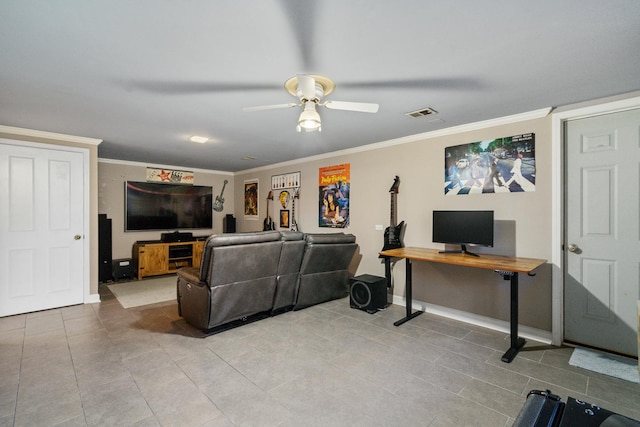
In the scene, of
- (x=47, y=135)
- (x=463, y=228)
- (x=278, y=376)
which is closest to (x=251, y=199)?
(x=47, y=135)

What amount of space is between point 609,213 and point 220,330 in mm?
4067

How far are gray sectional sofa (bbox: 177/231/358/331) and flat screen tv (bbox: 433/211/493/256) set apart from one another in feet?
4.16

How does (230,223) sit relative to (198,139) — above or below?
below

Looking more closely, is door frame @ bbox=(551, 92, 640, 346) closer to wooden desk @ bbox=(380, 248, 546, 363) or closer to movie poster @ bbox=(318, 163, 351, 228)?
wooden desk @ bbox=(380, 248, 546, 363)

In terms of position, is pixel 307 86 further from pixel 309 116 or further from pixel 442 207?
pixel 442 207

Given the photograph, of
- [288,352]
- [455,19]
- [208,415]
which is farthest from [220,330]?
[455,19]

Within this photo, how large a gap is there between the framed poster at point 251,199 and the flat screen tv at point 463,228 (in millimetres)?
4558

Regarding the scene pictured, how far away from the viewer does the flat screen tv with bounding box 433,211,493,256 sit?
10.2ft

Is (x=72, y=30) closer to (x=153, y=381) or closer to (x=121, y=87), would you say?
(x=121, y=87)

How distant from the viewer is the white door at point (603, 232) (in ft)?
8.59

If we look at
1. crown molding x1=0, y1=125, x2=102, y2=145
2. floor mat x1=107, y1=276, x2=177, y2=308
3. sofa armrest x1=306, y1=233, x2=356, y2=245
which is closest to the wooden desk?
Answer: sofa armrest x1=306, y1=233, x2=356, y2=245

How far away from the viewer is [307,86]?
214 cm

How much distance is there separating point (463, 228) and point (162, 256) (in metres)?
5.61

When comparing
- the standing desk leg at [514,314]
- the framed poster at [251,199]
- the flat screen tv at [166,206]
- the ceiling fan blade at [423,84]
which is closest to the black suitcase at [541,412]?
the standing desk leg at [514,314]
